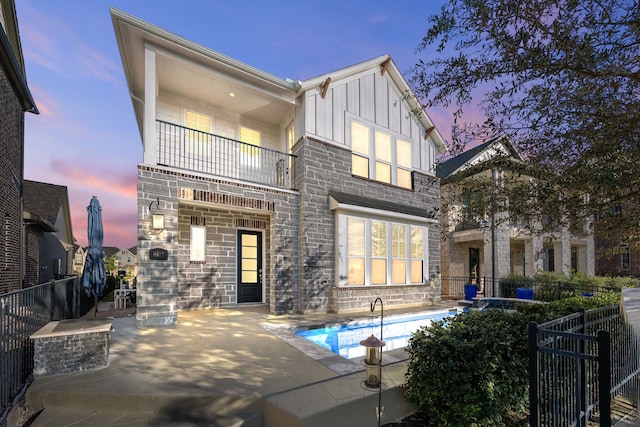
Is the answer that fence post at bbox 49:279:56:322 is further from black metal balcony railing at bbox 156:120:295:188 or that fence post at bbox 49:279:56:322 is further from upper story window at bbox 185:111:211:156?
upper story window at bbox 185:111:211:156

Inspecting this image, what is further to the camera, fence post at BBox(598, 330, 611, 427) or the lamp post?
the lamp post

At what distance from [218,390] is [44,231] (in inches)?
699

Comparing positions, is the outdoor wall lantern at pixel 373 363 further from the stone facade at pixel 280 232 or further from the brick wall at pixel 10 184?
the brick wall at pixel 10 184

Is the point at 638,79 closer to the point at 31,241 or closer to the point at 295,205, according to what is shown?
the point at 295,205

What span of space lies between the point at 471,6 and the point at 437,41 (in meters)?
0.66

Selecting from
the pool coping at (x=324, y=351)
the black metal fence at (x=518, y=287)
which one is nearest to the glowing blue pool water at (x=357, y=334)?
the pool coping at (x=324, y=351)

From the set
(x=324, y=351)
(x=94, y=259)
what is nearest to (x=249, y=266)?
(x=94, y=259)

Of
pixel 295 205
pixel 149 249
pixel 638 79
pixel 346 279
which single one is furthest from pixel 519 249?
pixel 149 249

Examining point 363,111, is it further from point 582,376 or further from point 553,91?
point 582,376

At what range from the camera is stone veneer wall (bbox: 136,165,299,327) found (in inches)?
283

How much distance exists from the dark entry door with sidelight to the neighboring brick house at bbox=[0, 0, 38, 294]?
6121mm

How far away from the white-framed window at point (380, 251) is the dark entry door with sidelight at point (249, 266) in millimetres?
2950

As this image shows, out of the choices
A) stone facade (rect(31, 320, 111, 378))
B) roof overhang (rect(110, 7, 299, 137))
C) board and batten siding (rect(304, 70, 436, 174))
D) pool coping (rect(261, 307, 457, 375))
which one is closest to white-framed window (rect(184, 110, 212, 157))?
roof overhang (rect(110, 7, 299, 137))

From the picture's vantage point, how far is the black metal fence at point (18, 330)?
3730 mm
